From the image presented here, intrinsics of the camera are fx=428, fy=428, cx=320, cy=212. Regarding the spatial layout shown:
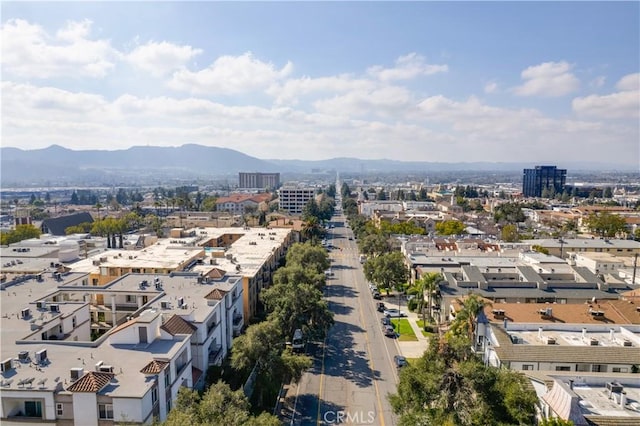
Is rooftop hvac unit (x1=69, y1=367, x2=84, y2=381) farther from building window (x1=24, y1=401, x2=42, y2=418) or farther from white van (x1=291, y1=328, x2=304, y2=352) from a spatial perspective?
white van (x1=291, y1=328, x2=304, y2=352)

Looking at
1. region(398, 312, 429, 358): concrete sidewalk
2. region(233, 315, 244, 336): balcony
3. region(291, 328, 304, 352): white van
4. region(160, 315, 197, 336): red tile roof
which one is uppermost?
region(160, 315, 197, 336): red tile roof

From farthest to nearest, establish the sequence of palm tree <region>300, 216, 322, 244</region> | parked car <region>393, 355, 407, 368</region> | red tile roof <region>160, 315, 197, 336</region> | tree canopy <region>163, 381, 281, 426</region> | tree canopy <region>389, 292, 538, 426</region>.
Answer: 1. palm tree <region>300, 216, 322, 244</region>
2. parked car <region>393, 355, 407, 368</region>
3. red tile roof <region>160, 315, 197, 336</region>
4. tree canopy <region>389, 292, 538, 426</region>
5. tree canopy <region>163, 381, 281, 426</region>

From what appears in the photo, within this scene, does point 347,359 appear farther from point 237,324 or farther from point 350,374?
point 237,324

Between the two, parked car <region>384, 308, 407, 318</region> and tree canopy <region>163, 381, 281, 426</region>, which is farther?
parked car <region>384, 308, 407, 318</region>

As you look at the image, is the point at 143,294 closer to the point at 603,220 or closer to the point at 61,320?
the point at 61,320

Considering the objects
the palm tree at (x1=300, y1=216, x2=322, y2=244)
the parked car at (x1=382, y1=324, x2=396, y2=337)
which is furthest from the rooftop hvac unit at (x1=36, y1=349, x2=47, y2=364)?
the palm tree at (x1=300, y1=216, x2=322, y2=244)
